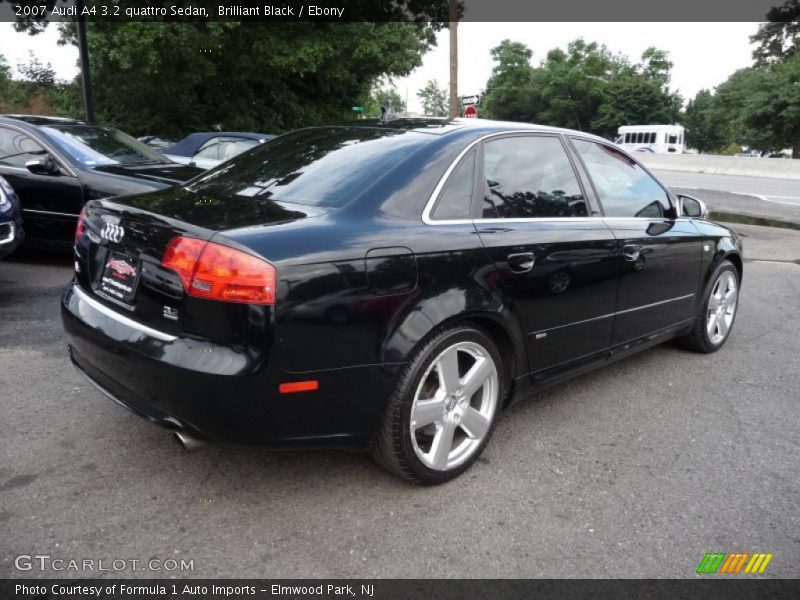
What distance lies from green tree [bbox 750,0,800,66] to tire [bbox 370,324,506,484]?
208ft

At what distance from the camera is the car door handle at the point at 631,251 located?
3.68m

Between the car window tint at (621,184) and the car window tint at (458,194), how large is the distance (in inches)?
38.8

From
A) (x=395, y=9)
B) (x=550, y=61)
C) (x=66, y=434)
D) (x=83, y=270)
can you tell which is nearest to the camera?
(x=83, y=270)

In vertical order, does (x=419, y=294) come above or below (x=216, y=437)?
above

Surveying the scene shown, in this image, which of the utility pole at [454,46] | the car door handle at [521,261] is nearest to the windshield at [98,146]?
the car door handle at [521,261]

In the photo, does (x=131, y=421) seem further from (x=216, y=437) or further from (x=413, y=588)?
(x=413, y=588)

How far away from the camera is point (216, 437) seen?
2412 millimetres

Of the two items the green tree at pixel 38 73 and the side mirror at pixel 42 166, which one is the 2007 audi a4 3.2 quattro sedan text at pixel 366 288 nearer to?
the side mirror at pixel 42 166

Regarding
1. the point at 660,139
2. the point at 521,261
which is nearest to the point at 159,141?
the point at 521,261

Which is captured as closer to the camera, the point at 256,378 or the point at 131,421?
the point at 256,378

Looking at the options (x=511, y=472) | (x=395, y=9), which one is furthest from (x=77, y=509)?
(x=395, y=9)

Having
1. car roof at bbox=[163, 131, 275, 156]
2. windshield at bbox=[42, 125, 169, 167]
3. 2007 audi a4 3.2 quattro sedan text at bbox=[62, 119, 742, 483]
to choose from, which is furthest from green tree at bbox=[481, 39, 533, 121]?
2007 audi a4 3.2 quattro sedan text at bbox=[62, 119, 742, 483]

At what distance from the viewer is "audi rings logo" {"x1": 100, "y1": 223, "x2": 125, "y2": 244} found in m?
2.72

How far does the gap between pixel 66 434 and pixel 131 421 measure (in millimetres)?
299
